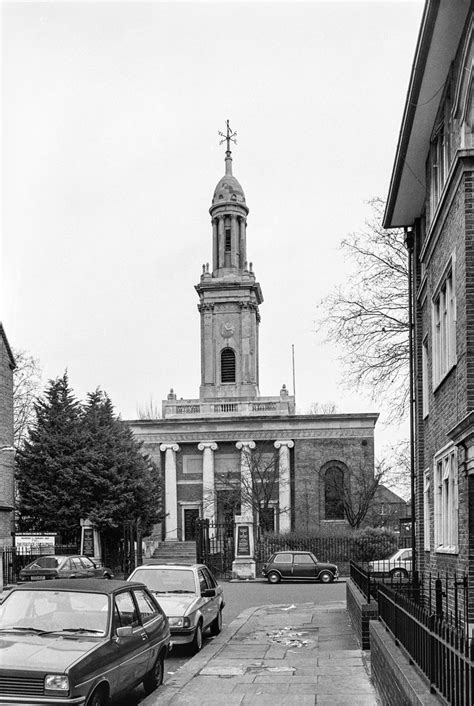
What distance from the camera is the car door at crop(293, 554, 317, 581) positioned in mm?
36884

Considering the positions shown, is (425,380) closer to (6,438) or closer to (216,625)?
(216,625)

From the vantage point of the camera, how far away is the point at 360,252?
30609 millimetres

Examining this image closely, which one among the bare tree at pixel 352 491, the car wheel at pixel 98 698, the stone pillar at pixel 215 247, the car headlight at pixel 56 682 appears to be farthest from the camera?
the stone pillar at pixel 215 247

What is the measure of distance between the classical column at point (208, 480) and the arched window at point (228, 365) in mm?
5220

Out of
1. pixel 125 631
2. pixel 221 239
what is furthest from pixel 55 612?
pixel 221 239

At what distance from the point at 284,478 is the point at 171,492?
7.56 metres

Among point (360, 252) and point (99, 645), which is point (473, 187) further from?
point (360, 252)

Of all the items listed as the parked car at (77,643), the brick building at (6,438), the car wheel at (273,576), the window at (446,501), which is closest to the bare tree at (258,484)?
the brick building at (6,438)

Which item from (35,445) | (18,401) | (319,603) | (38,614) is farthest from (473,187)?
(18,401)

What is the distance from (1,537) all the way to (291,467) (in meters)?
26.7

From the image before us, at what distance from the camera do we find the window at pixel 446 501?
47.5 ft

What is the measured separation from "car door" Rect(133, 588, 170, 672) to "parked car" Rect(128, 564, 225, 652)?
2.90 metres

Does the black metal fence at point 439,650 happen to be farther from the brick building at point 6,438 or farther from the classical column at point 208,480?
the classical column at point 208,480

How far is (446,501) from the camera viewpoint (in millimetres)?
15773
